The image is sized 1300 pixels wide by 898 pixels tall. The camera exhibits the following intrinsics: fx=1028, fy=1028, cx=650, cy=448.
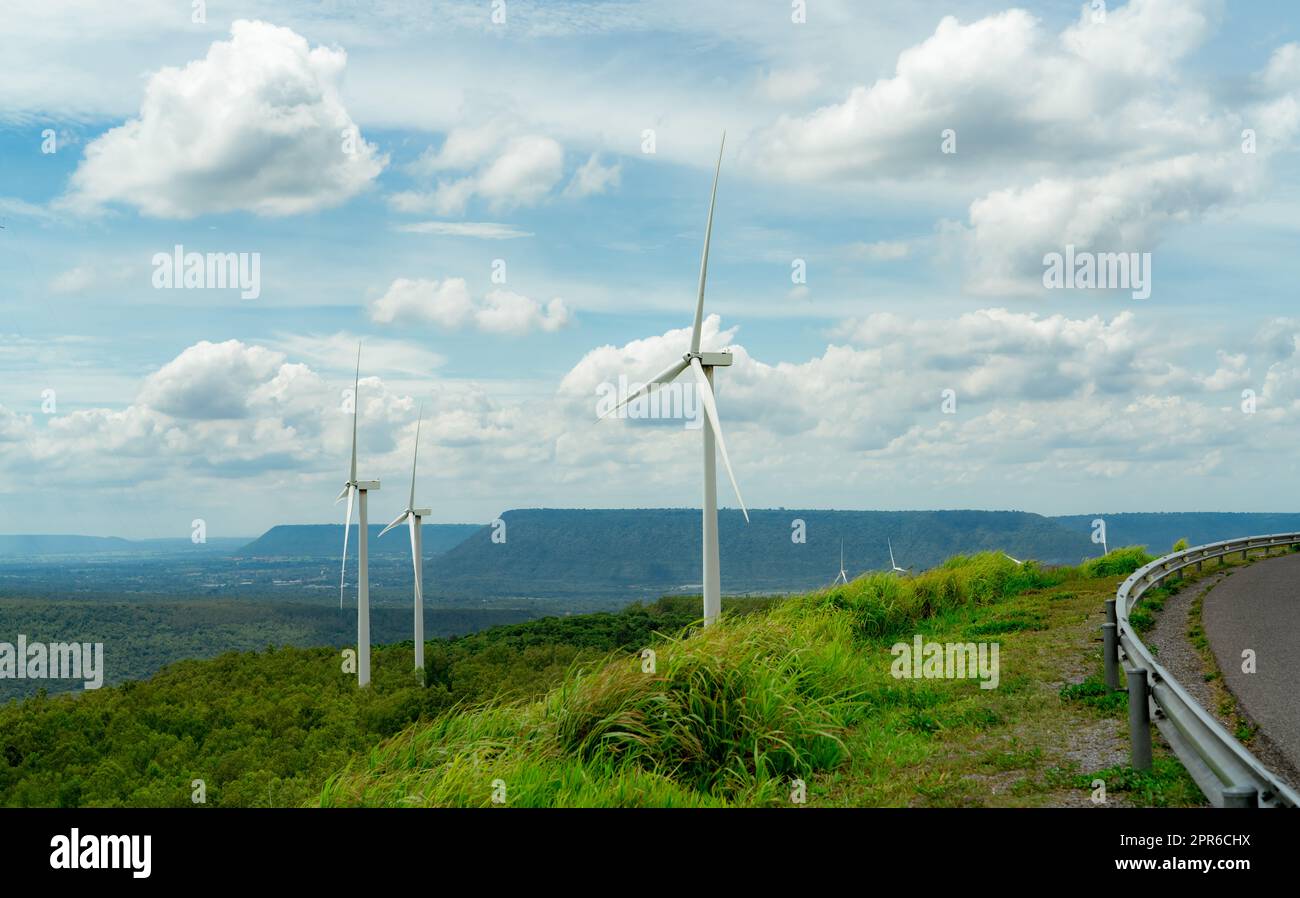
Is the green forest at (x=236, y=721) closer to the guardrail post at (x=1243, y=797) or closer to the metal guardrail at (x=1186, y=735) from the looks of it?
the metal guardrail at (x=1186, y=735)

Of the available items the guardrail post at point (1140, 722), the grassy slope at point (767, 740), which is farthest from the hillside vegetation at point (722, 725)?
the guardrail post at point (1140, 722)

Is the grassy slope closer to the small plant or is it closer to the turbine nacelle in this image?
the small plant

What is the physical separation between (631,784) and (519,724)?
2.55 metres

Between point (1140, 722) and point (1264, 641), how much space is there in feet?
26.9

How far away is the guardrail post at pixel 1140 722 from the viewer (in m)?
9.57

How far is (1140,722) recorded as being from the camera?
9.60 meters

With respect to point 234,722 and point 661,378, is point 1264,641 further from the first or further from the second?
point 234,722

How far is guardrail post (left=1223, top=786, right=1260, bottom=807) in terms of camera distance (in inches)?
287

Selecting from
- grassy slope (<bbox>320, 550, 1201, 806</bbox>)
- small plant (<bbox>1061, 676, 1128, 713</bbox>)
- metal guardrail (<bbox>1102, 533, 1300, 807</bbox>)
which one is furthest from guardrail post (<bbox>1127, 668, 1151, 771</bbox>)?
small plant (<bbox>1061, 676, 1128, 713</bbox>)

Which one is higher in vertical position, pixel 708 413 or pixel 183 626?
pixel 708 413

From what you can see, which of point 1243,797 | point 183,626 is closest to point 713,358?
point 1243,797

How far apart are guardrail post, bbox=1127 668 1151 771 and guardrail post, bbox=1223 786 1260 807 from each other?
2.27 metres

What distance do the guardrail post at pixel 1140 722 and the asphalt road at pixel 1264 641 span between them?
165 centimetres

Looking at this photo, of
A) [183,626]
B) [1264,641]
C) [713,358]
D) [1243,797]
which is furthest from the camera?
[183,626]
